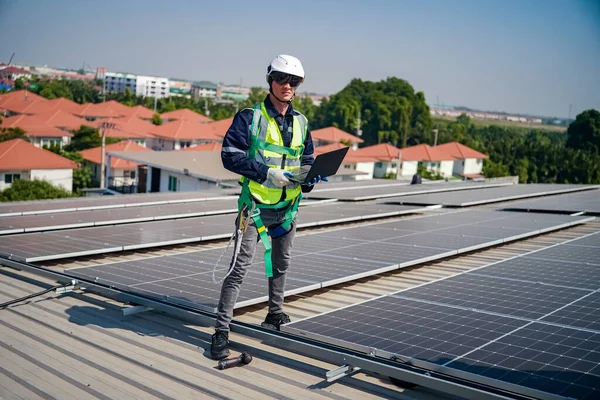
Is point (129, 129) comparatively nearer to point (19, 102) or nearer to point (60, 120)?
point (60, 120)

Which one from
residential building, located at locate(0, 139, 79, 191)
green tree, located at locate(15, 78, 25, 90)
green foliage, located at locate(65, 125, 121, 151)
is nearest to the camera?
residential building, located at locate(0, 139, 79, 191)

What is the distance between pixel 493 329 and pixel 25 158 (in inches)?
2023

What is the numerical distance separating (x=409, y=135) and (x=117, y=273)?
337 ft

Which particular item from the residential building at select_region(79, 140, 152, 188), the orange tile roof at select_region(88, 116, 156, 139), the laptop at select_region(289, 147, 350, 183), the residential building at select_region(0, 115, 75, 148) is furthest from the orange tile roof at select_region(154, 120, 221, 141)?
the laptop at select_region(289, 147, 350, 183)

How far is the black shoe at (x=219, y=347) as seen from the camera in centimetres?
582

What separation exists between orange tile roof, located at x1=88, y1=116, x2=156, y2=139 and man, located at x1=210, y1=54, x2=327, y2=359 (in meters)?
76.3

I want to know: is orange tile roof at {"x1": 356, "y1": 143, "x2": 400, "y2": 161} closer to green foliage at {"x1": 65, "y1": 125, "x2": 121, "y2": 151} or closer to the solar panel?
green foliage at {"x1": 65, "y1": 125, "x2": 121, "y2": 151}

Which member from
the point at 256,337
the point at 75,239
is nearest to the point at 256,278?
the point at 256,337

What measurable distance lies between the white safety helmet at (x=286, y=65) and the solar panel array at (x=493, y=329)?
2243mm

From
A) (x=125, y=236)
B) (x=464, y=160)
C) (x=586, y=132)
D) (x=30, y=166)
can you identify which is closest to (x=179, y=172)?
(x=30, y=166)

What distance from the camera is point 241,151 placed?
598 centimetres

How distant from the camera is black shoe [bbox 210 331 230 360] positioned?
19.1 ft

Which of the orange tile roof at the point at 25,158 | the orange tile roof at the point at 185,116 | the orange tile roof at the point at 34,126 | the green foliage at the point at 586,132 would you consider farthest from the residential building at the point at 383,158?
the orange tile roof at the point at 185,116

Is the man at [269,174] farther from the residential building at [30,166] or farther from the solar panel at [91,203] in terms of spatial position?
the residential building at [30,166]
